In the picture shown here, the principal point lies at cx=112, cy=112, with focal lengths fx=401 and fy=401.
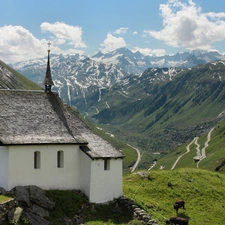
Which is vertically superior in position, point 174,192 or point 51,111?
point 51,111

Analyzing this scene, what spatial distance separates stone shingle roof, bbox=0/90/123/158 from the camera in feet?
137

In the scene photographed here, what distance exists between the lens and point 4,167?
40.5 metres

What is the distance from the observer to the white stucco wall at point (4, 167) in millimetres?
40281

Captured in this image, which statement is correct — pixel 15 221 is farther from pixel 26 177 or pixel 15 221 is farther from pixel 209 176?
pixel 209 176

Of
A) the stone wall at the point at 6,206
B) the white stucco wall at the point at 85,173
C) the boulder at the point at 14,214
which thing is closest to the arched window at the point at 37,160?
the white stucco wall at the point at 85,173

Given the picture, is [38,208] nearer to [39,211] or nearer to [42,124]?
[39,211]

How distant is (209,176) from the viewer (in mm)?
61906

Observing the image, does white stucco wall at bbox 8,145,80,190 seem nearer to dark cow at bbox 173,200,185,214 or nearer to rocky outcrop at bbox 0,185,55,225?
rocky outcrop at bbox 0,185,55,225

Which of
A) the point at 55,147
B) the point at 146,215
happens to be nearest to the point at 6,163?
the point at 55,147

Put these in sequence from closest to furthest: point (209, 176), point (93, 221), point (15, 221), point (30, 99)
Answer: point (15, 221), point (93, 221), point (30, 99), point (209, 176)

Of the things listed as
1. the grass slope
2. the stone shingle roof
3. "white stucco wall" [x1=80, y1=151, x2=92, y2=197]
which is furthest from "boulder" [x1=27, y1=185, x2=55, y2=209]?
the grass slope

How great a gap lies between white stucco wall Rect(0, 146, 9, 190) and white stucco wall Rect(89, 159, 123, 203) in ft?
29.4

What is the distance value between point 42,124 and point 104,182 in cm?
930

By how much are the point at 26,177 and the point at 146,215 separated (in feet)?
42.9
